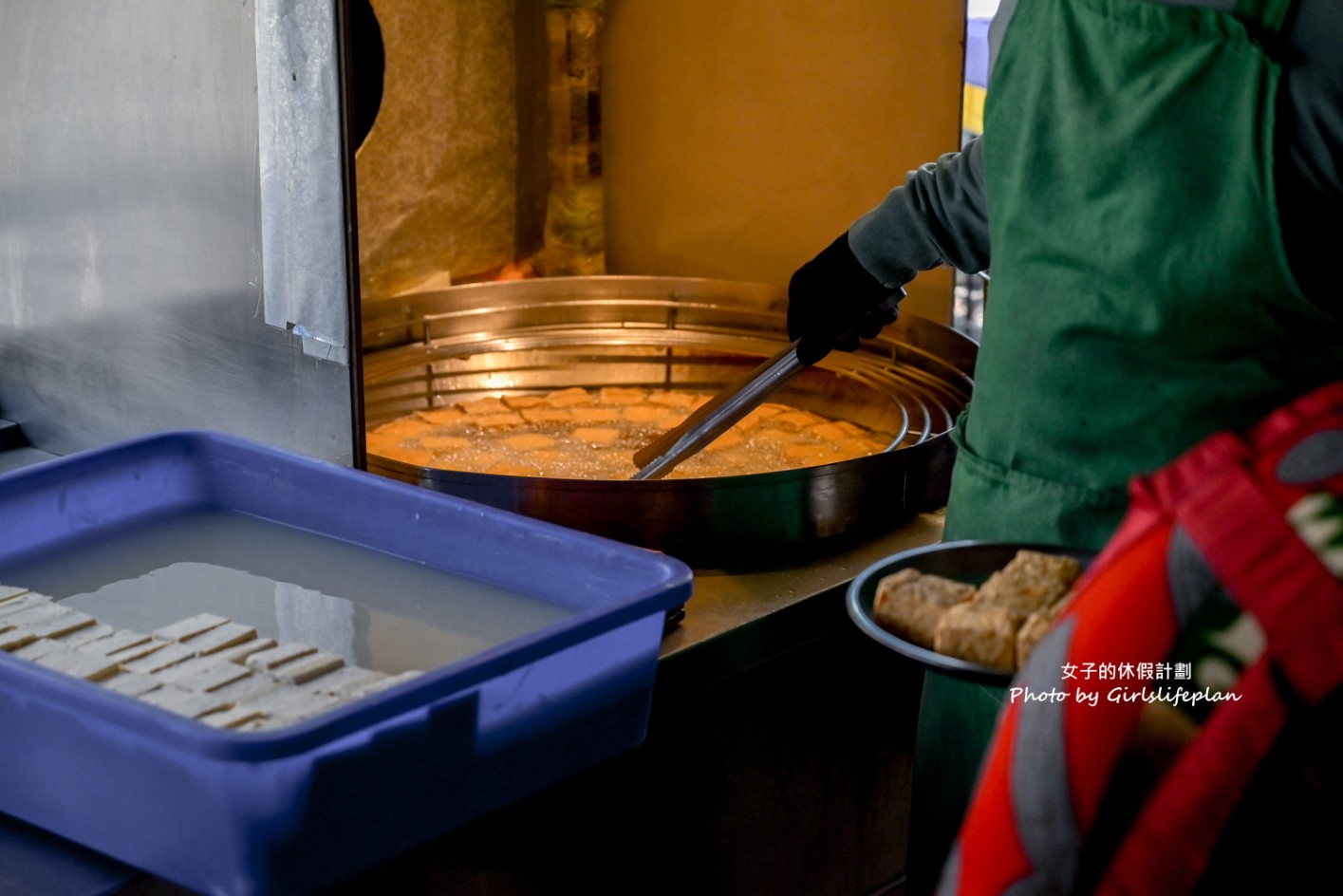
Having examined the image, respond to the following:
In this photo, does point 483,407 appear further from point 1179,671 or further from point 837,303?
point 1179,671

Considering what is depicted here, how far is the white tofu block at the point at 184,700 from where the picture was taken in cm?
115

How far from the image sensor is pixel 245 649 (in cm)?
127

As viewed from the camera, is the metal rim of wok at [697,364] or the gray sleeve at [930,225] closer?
the gray sleeve at [930,225]

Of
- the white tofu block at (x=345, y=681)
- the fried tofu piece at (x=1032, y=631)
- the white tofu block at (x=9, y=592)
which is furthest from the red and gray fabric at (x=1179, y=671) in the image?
the white tofu block at (x=9, y=592)

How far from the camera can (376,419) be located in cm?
245

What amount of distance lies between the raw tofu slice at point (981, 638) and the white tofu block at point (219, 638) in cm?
61

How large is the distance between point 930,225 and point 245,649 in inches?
38.2

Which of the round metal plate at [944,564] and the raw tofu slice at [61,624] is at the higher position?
the round metal plate at [944,564]

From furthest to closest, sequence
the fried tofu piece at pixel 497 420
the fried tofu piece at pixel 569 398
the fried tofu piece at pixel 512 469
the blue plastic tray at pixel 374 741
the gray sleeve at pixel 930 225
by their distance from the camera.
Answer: the fried tofu piece at pixel 569 398 < the fried tofu piece at pixel 497 420 < the fried tofu piece at pixel 512 469 < the gray sleeve at pixel 930 225 < the blue plastic tray at pixel 374 741

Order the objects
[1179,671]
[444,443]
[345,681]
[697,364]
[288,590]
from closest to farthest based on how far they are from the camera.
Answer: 1. [1179,671]
2. [345,681]
3. [288,590]
4. [444,443]
5. [697,364]

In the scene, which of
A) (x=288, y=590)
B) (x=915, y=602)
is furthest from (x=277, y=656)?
(x=915, y=602)

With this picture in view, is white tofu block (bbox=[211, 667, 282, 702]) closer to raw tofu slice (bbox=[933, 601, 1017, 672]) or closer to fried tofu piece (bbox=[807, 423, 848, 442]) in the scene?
raw tofu slice (bbox=[933, 601, 1017, 672])

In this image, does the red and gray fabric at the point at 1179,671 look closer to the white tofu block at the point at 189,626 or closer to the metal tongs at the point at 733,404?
the white tofu block at the point at 189,626

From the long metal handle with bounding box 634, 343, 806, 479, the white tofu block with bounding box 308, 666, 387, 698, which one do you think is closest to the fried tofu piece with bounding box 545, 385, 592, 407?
the long metal handle with bounding box 634, 343, 806, 479
